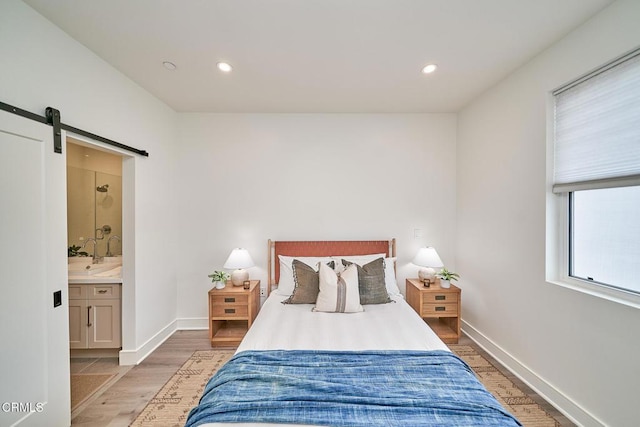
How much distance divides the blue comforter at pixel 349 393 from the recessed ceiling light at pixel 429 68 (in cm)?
234

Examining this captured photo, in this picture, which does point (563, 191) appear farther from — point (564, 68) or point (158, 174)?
point (158, 174)

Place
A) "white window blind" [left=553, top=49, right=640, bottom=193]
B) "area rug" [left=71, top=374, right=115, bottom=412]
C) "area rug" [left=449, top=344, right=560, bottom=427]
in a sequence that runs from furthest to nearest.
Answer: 1. "area rug" [left=71, top=374, right=115, bottom=412]
2. "area rug" [left=449, top=344, right=560, bottom=427]
3. "white window blind" [left=553, top=49, right=640, bottom=193]

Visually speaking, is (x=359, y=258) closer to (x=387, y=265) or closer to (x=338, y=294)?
(x=387, y=265)

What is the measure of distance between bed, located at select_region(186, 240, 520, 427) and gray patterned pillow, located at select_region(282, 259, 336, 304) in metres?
0.01

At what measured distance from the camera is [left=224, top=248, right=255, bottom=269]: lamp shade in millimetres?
2971

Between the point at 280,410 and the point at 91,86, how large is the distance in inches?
109

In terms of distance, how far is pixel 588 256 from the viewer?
1.88 metres

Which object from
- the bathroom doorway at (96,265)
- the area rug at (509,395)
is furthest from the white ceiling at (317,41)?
the area rug at (509,395)

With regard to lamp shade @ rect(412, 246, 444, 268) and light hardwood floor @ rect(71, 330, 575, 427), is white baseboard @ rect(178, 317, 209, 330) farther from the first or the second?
lamp shade @ rect(412, 246, 444, 268)

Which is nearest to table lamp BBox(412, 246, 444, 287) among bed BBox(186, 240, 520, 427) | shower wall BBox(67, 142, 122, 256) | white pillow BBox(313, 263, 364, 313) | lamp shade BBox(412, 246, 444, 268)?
lamp shade BBox(412, 246, 444, 268)

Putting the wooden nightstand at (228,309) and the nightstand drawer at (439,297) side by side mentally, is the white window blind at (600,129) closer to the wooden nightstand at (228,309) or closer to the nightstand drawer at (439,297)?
the nightstand drawer at (439,297)

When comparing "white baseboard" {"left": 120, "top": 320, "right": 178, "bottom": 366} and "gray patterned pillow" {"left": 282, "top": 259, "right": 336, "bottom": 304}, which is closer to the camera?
"white baseboard" {"left": 120, "top": 320, "right": 178, "bottom": 366}

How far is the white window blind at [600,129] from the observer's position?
5.13 feet

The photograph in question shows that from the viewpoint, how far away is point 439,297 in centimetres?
290
